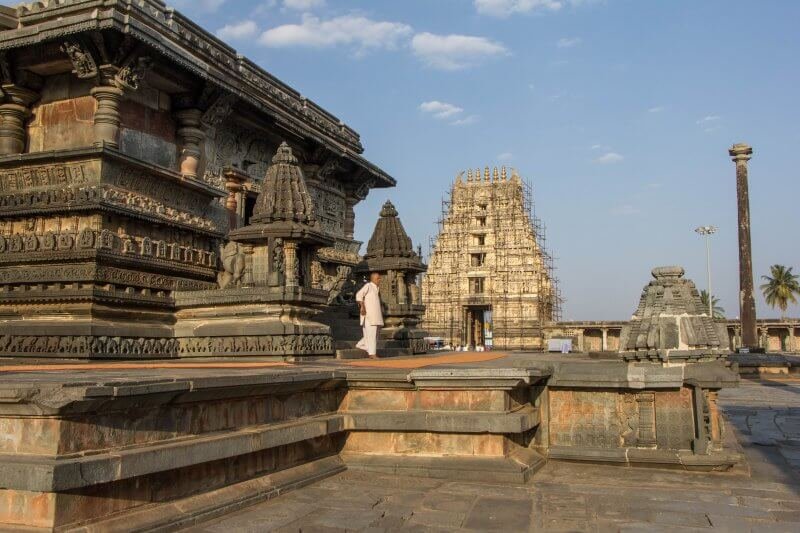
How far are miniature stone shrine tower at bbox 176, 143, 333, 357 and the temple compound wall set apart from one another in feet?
0.30

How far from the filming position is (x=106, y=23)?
9.94 m

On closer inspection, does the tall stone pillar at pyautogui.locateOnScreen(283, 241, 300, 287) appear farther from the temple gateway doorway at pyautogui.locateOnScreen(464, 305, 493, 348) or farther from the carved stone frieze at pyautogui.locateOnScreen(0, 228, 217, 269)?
the temple gateway doorway at pyautogui.locateOnScreen(464, 305, 493, 348)

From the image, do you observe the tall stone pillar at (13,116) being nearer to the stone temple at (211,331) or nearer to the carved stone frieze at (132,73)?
the stone temple at (211,331)

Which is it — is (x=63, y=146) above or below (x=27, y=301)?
above

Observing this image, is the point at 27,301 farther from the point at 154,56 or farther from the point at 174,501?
the point at 174,501

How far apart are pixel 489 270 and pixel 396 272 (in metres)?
39.0

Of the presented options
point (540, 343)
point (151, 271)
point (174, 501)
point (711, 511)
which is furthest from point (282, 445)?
point (540, 343)

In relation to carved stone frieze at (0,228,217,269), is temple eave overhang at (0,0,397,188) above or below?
above

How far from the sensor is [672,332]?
26.6 ft

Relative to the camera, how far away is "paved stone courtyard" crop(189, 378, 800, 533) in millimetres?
4426

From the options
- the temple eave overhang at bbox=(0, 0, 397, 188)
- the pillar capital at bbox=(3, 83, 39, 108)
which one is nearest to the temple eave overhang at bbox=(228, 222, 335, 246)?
the temple eave overhang at bbox=(0, 0, 397, 188)

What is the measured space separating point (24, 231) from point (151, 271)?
198 cm

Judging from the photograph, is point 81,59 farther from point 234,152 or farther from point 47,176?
point 234,152

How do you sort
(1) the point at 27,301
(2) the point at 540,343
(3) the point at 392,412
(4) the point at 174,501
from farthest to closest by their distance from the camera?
(2) the point at 540,343 < (1) the point at 27,301 < (3) the point at 392,412 < (4) the point at 174,501
